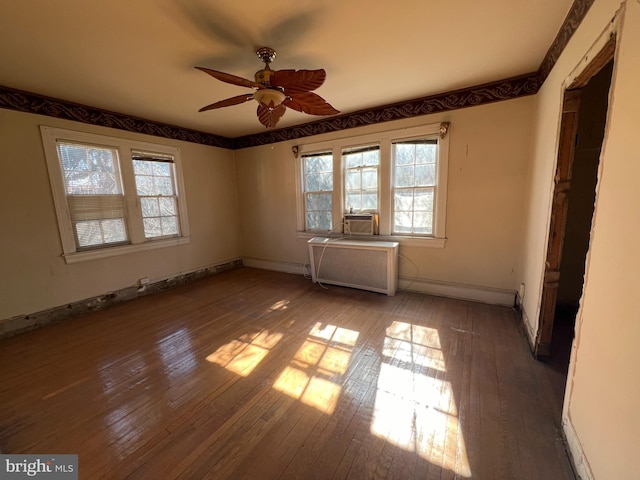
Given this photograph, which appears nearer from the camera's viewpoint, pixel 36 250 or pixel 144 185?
pixel 36 250

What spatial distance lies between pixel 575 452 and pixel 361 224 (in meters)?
2.94

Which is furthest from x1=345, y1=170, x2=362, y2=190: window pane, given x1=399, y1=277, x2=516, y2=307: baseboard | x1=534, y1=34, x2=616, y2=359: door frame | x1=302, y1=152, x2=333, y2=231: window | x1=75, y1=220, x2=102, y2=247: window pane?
x1=75, y1=220, x2=102, y2=247: window pane

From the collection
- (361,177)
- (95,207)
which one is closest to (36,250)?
(95,207)

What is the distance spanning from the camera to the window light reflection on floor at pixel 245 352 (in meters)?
2.11

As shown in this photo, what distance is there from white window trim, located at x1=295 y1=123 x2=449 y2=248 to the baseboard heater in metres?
0.25

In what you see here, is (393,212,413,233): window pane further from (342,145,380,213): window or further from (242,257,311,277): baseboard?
(242,257,311,277): baseboard

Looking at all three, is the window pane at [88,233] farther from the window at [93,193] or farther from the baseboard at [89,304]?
the baseboard at [89,304]

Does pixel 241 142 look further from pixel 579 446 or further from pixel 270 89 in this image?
pixel 579 446

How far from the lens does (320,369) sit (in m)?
2.05

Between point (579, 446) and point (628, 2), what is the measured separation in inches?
78.0

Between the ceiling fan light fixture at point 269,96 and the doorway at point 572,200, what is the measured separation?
6.15 feet

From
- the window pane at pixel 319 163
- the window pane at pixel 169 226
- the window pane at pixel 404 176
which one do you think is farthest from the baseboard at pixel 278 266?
the window pane at pixel 404 176

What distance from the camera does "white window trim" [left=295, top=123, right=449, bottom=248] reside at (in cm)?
320

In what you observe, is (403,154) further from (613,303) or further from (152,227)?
(152,227)
